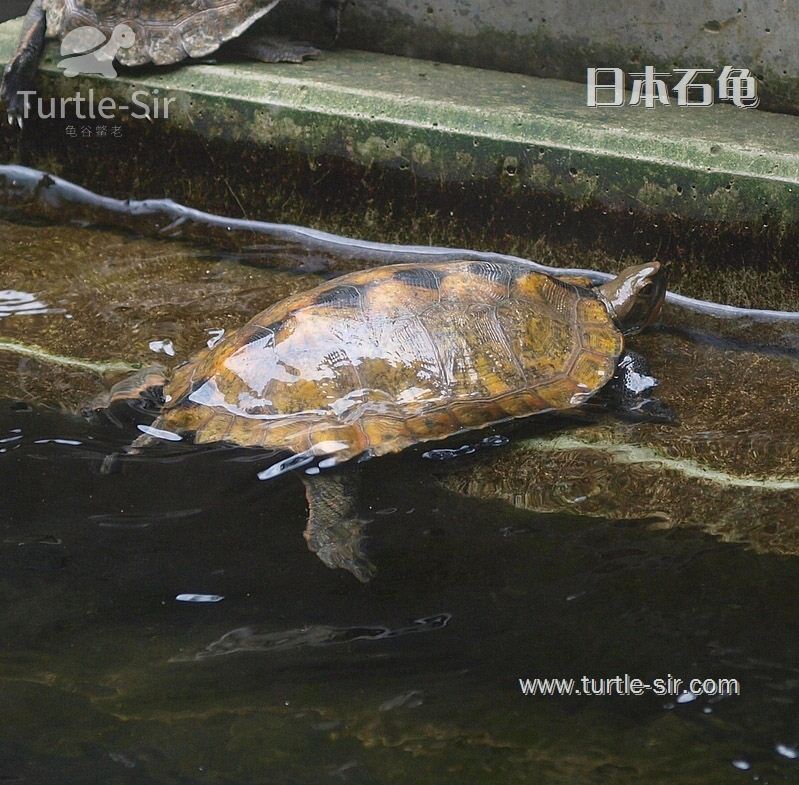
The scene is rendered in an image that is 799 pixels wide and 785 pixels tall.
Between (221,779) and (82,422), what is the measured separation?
1.54m

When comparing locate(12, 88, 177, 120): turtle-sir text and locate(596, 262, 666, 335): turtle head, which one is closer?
locate(596, 262, 666, 335): turtle head

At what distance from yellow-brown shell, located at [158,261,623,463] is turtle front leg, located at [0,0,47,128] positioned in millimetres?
2393

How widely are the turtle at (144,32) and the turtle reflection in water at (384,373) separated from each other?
2118mm

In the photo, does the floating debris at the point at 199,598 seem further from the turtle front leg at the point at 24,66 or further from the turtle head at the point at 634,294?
the turtle front leg at the point at 24,66

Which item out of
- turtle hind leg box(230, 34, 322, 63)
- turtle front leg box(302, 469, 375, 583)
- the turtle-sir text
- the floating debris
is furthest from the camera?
turtle hind leg box(230, 34, 322, 63)

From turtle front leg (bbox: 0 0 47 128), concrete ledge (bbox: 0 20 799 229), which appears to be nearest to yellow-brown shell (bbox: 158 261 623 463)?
concrete ledge (bbox: 0 20 799 229)

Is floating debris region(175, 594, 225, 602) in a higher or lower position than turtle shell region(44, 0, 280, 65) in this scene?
lower

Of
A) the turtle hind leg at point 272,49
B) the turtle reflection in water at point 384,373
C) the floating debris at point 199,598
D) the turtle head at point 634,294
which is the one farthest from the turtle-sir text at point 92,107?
the floating debris at point 199,598

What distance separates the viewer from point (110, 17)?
16.4 feet

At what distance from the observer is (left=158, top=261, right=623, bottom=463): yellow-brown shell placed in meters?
3.07

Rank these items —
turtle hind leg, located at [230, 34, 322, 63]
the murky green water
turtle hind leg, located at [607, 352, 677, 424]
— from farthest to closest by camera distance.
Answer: turtle hind leg, located at [230, 34, 322, 63] → turtle hind leg, located at [607, 352, 677, 424] → the murky green water

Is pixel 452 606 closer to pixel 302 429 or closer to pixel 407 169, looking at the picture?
pixel 302 429

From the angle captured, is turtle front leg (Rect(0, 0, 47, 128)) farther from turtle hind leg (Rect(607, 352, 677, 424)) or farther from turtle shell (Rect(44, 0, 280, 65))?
turtle hind leg (Rect(607, 352, 677, 424))

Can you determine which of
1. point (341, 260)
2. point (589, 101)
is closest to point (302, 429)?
point (341, 260)
